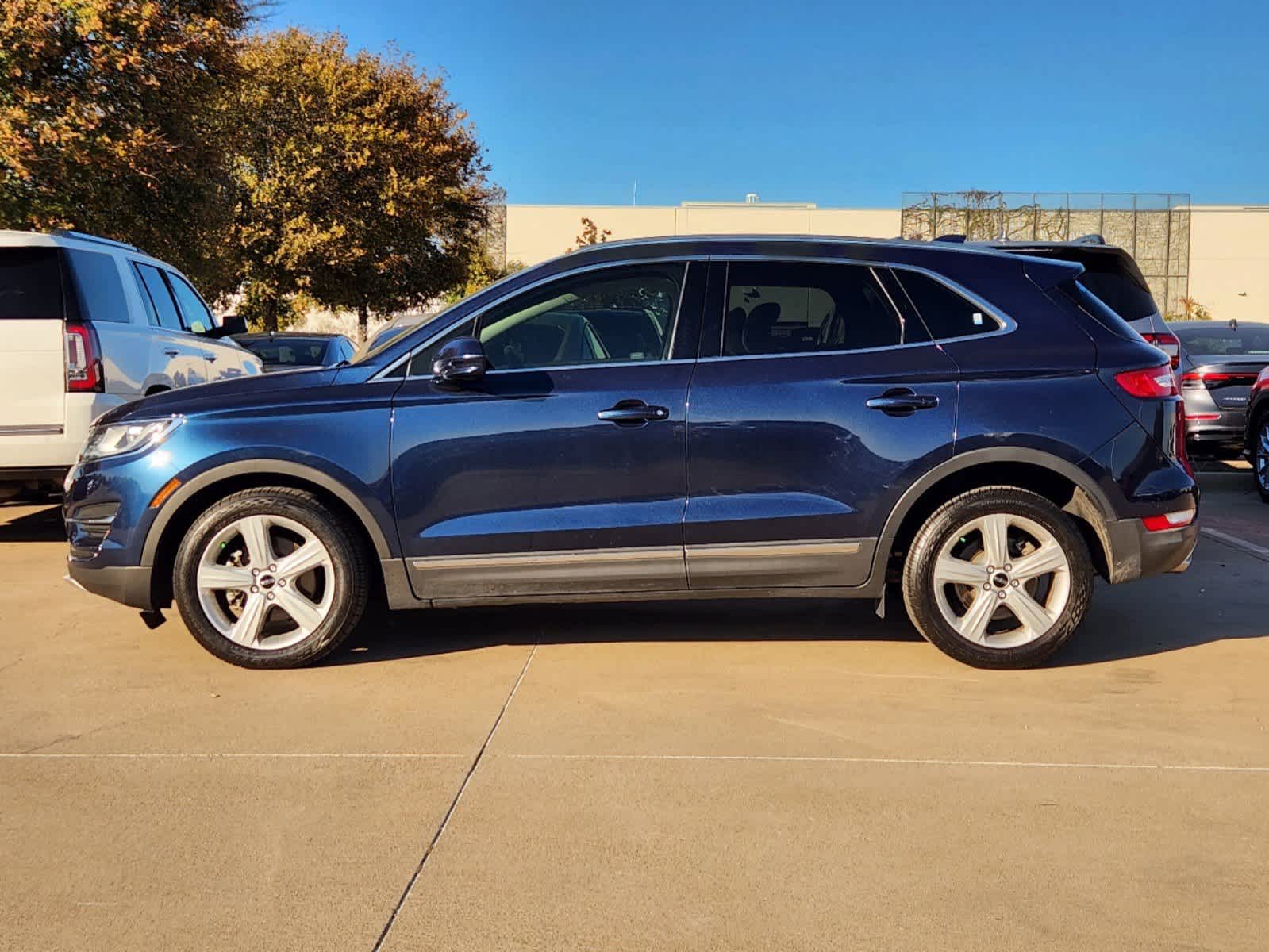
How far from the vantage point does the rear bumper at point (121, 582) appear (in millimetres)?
5141

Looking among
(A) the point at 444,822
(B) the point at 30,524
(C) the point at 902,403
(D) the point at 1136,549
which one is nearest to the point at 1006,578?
(D) the point at 1136,549

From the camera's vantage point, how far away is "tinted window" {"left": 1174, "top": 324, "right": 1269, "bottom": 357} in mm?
12523

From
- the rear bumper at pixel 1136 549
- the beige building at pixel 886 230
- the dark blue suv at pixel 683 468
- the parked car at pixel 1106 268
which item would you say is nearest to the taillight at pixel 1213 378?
the parked car at pixel 1106 268

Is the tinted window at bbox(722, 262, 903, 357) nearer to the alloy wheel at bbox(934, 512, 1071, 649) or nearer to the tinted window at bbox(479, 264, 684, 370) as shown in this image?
the tinted window at bbox(479, 264, 684, 370)

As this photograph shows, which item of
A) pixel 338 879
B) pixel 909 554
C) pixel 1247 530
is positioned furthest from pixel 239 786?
pixel 1247 530

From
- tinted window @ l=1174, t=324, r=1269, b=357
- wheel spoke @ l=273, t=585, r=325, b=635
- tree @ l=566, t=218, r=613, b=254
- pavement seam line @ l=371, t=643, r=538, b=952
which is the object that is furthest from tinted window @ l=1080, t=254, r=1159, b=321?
tree @ l=566, t=218, r=613, b=254

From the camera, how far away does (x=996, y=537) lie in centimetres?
509

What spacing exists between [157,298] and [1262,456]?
29.5ft

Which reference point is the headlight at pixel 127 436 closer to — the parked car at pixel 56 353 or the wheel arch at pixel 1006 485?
the parked car at pixel 56 353

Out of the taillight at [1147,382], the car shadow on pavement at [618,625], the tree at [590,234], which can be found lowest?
the car shadow on pavement at [618,625]

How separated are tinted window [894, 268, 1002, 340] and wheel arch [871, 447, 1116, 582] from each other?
544 millimetres

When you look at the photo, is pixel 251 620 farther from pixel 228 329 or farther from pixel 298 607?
pixel 228 329

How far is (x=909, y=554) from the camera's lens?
5160 mm

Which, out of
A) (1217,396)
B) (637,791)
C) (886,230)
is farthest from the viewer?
(886,230)
